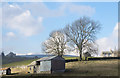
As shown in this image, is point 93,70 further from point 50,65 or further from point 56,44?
point 56,44

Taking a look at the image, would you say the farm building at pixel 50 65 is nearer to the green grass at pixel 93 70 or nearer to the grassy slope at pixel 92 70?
the grassy slope at pixel 92 70

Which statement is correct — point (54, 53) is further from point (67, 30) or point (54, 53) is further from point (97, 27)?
point (97, 27)

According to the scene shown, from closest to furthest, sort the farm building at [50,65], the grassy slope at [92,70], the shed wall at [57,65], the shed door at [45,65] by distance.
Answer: the grassy slope at [92,70] < the farm building at [50,65] < the shed door at [45,65] < the shed wall at [57,65]

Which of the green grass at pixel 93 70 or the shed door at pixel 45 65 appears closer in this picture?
the green grass at pixel 93 70

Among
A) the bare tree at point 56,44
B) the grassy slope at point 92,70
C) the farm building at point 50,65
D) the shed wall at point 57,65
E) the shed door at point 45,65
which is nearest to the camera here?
the grassy slope at point 92,70

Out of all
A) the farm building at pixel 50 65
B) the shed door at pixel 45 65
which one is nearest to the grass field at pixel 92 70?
the farm building at pixel 50 65

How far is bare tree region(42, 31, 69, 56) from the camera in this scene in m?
67.7

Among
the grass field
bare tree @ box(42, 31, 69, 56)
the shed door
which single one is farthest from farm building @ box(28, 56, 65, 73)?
bare tree @ box(42, 31, 69, 56)

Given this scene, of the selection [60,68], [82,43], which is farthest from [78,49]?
[60,68]

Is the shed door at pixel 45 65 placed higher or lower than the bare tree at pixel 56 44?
lower

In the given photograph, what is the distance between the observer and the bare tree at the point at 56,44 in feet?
222

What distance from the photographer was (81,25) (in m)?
63.8

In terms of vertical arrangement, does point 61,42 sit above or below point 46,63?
above

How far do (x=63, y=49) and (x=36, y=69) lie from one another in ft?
68.1
